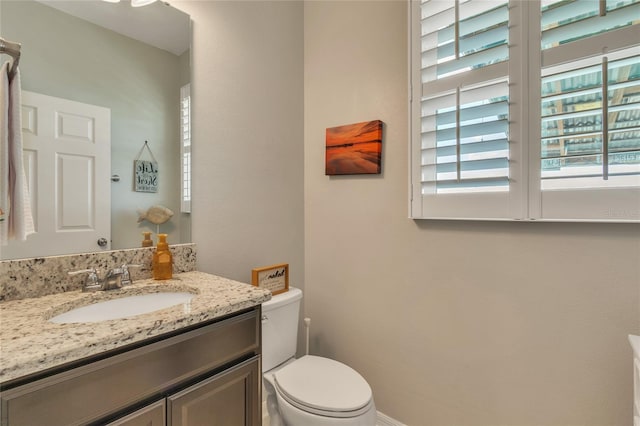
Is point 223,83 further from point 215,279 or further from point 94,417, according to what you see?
point 94,417

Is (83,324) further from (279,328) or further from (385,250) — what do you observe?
(385,250)

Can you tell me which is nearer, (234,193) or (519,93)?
(519,93)

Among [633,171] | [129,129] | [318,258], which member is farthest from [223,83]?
[633,171]

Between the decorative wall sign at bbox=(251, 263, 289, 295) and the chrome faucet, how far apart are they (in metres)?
0.55

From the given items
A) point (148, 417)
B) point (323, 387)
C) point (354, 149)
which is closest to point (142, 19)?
point (354, 149)

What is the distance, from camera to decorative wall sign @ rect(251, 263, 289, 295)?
1.51 metres

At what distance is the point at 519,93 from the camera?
3.91ft

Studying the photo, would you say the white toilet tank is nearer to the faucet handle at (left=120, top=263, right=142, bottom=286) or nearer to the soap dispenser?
the soap dispenser

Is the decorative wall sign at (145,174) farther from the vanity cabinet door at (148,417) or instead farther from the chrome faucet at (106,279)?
the vanity cabinet door at (148,417)

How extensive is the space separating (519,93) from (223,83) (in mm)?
1336

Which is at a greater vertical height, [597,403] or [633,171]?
[633,171]

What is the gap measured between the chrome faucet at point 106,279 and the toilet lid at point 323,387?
29.7 inches

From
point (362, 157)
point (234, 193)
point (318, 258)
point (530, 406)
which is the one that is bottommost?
point (530, 406)

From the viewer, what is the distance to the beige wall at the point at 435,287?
1104 mm
